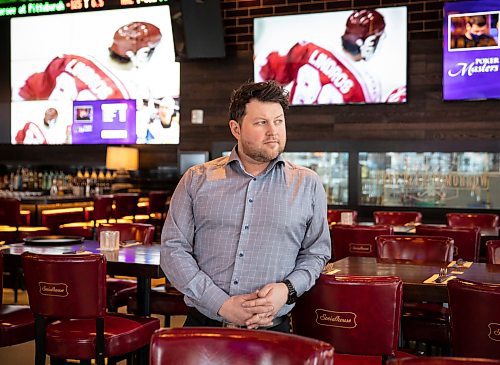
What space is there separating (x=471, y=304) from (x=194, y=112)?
7148 millimetres

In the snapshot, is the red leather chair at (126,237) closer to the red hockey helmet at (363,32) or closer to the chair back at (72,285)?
the chair back at (72,285)

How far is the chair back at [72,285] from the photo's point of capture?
353 centimetres

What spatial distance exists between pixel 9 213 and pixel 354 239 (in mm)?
4422

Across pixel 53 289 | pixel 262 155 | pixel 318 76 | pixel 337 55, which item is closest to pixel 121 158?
pixel 318 76

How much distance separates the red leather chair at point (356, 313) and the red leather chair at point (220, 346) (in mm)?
906

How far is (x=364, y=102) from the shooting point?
860 cm

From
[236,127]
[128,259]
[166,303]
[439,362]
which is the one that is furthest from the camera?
[166,303]

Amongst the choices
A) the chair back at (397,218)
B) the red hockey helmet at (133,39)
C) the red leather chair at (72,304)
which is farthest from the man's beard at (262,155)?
the red hockey helmet at (133,39)

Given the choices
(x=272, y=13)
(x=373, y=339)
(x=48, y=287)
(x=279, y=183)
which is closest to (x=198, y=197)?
(x=279, y=183)

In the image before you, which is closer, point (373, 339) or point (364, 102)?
point (373, 339)

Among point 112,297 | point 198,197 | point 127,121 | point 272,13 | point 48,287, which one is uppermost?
point 272,13

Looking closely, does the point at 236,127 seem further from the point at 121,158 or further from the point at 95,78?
the point at 95,78

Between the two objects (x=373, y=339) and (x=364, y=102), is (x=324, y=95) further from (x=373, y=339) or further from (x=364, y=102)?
(x=373, y=339)

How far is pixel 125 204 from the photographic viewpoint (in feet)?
31.8
